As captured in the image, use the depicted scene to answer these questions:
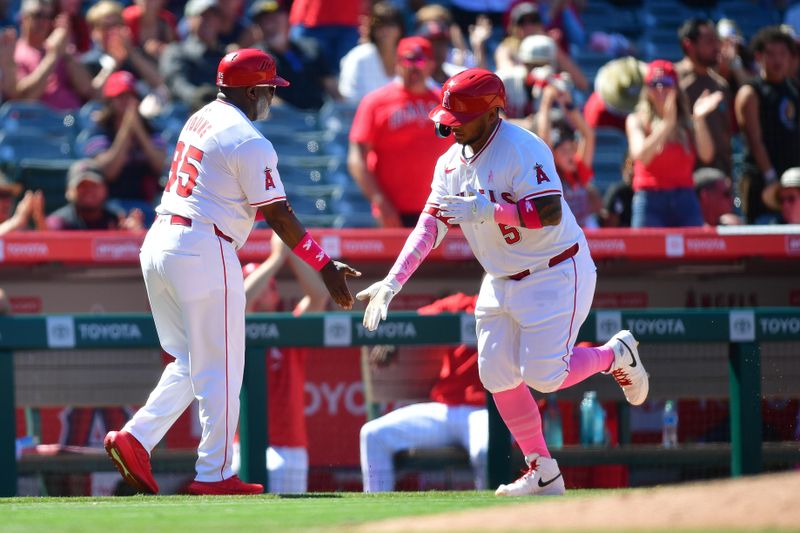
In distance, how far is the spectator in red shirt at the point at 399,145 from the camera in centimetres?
900

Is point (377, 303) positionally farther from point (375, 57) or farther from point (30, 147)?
point (30, 147)

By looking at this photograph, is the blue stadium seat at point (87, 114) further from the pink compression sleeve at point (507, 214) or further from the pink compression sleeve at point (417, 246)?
the pink compression sleeve at point (507, 214)

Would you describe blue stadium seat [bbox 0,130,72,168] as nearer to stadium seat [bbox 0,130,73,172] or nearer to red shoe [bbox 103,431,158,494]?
stadium seat [bbox 0,130,73,172]

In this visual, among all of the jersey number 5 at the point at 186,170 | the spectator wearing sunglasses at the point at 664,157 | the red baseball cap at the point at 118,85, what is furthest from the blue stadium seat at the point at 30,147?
the jersey number 5 at the point at 186,170

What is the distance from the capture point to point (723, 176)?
9.61 m

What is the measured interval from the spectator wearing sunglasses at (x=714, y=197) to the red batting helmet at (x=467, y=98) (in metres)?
3.93

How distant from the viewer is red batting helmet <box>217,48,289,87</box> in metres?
5.96

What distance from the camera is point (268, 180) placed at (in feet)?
19.1

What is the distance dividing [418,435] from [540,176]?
191 centimetres

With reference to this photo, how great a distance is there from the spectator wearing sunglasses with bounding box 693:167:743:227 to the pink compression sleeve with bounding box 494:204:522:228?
4.06 metres

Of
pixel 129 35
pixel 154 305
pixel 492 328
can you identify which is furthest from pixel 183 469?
pixel 129 35

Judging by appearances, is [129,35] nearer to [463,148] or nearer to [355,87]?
[355,87]

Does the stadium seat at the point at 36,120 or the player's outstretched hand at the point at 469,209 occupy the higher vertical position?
the stadium seat at the point at 36,120

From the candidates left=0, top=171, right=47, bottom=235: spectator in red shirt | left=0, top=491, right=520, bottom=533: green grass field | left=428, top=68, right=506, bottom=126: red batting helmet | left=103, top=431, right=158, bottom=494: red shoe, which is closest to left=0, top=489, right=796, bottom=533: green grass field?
left=0, top=491, right=520, bottom=533: green grass field
